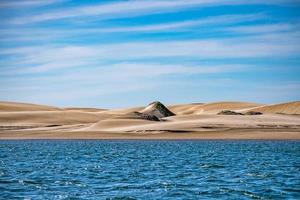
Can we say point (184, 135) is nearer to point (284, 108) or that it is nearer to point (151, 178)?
point (151, 178)

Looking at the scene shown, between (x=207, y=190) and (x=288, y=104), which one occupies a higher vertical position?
(x=288, y=104)

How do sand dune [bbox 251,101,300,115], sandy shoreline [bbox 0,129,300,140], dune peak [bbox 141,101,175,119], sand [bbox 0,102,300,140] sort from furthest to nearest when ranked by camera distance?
sand dune [bbox 251,101,300,115], dune peak [bbox 141,101,175,119], sand [bbox 0,102,300,140], sandy shoreline [bbox 0,129,300,140]

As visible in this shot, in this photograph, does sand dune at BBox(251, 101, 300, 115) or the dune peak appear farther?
sand dune at BBox(251, 101, 300, 115)

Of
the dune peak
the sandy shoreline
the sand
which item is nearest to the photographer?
the sandy shoreline

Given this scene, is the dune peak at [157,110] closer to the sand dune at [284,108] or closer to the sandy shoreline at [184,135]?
the sandy shoreline at [184,135]

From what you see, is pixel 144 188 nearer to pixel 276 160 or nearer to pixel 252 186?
pixel 252 186

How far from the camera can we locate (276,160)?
4284 cm

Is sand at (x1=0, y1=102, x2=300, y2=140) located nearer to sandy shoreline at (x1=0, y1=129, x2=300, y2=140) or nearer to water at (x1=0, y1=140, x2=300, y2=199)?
sandy shoreline at (x1=0, y1=129, x2=300, y2=140)

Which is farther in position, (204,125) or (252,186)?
(204,125)

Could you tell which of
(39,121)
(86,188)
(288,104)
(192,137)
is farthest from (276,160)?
(288,104)

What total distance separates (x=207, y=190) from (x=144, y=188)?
288 cm

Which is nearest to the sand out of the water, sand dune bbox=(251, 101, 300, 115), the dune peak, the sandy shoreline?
the sandy shoreline

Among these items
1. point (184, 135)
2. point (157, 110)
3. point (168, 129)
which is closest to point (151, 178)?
point (184, 135)

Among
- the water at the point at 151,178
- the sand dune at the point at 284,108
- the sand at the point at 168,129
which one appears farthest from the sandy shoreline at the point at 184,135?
the sand dune at the point at 284,108
